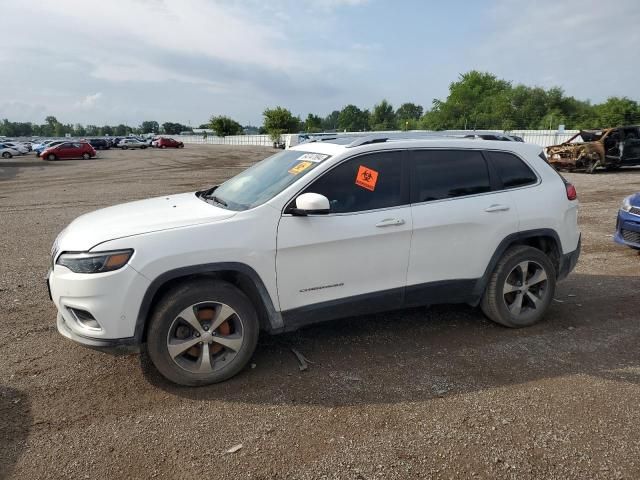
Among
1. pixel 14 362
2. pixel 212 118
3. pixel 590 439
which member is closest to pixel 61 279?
pixel 14 362

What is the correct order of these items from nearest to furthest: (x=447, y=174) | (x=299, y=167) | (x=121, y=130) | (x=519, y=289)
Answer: (x=299, y=167), (x=447, y=174), (x=519, y=289), (x=121, y=130)

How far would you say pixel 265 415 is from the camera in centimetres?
304

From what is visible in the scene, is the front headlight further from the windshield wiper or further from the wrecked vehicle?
the wrecked vehicle

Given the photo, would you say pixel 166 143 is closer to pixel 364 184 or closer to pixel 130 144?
pixel 130 144

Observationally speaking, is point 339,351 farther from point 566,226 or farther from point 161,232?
point 566,226

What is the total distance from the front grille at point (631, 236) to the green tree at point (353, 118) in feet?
391

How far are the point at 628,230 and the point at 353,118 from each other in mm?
124759

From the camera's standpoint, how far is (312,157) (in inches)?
152

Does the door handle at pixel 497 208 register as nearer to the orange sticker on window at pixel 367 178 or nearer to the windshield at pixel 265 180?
the orange sticker on window at pixel 367 178

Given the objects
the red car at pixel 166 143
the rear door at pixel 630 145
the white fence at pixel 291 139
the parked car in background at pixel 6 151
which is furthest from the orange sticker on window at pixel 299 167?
the red car at pixel 166 143

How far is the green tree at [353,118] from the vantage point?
12369 centimetres

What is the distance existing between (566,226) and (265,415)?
3.41m

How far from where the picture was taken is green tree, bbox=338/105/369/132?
124 metres

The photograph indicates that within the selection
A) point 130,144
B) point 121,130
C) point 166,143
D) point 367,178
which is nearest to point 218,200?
point 367,178
